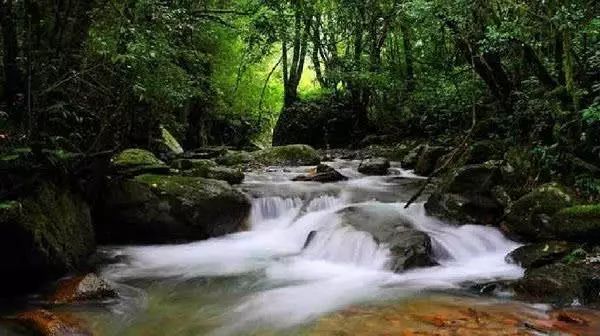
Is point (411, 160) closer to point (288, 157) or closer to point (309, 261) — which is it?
point (288, 157)

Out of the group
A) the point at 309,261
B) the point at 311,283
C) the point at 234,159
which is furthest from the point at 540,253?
the point at 234,159

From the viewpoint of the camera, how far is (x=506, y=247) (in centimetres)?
802

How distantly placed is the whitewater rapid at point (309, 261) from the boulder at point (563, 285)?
71 centimetres

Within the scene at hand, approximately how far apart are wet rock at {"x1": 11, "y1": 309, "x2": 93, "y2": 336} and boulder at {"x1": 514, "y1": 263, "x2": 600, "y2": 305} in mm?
4582

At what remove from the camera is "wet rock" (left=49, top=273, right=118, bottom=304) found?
5859 millimetres

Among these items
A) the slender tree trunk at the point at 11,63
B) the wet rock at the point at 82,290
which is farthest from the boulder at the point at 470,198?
the slender tree trunk at the point at 11,63

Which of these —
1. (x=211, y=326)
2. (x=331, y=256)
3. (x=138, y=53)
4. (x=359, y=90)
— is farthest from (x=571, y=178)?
(x=359, y=90)

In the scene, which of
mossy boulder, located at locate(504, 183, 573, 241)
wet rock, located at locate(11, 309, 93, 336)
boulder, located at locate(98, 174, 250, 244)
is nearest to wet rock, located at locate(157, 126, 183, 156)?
boulder, located at locate(98, 174, 250, 244)

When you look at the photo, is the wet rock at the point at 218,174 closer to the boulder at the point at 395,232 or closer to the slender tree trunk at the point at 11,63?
the boulder at the point at 395,232

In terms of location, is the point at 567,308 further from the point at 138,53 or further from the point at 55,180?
the point at 55,180

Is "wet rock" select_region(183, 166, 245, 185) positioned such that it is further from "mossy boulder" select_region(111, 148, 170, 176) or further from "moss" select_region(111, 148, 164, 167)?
"mossy boulder" select_region(111, 148, 170, 176)

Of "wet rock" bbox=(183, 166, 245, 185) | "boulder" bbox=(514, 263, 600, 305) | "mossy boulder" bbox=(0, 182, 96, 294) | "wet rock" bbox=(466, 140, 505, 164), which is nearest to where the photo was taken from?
"boulder" bbox=(514, 263, 600, 305)

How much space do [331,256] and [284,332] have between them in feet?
8.90

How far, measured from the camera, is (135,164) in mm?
10086
